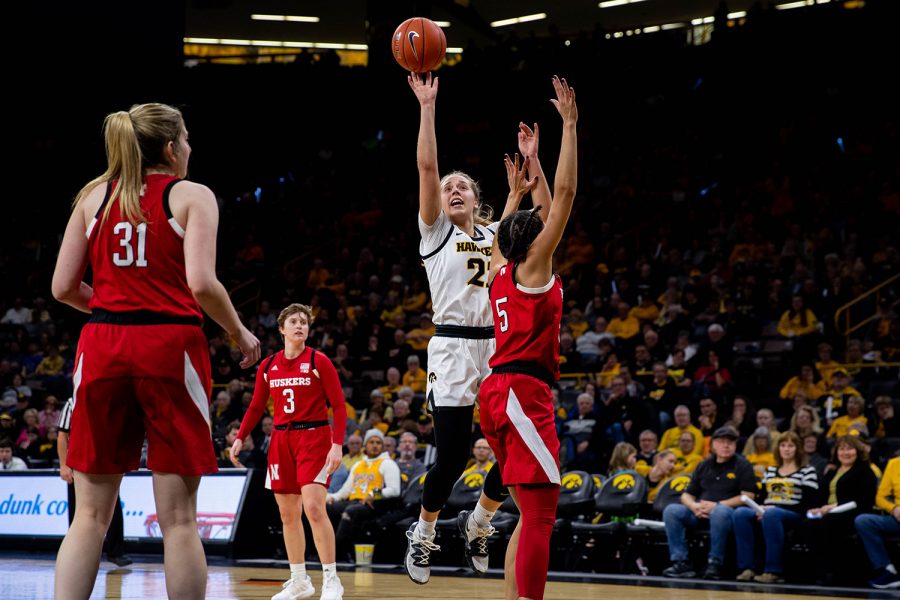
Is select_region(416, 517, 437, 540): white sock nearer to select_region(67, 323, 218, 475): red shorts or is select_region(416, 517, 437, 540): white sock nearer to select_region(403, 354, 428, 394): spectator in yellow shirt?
select_region(67, 323, 218, 475): red shorts

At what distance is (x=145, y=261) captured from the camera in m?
3.84

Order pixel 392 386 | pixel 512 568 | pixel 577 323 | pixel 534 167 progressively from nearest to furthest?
1. pixel 512 568
2. pixel 534 167
3. pixel 392 386
4. pixel 577 323

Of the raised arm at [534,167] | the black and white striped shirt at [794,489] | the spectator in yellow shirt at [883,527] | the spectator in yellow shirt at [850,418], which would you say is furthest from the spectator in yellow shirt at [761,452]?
the raised arm at [534,167]

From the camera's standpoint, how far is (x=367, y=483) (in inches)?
488

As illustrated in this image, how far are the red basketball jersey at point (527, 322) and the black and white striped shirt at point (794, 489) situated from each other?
239 inches

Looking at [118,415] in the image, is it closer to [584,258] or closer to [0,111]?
[584,258]

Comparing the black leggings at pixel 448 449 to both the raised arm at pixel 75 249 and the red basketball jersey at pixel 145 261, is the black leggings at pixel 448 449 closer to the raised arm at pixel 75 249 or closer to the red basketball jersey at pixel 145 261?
the red basketball jersey at pixel 145 261

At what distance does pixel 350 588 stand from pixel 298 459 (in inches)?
59.0

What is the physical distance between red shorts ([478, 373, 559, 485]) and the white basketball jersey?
1.22 meters

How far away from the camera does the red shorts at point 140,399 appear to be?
376 centimetres

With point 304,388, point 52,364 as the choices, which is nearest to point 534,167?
point 304,388

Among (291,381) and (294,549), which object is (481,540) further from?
(291,381)

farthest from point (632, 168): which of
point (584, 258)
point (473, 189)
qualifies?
point (473, 189)

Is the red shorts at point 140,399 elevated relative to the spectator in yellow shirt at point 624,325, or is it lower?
lower
